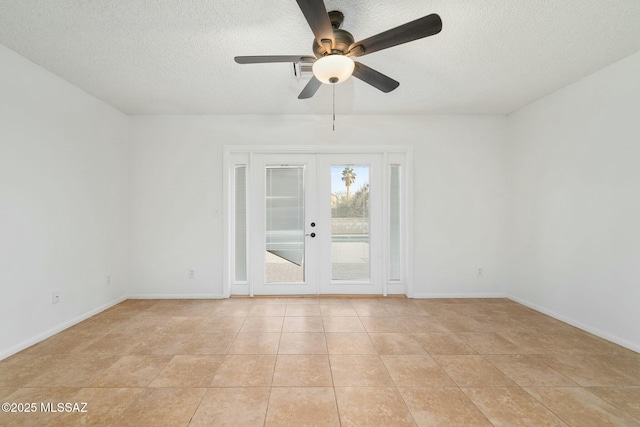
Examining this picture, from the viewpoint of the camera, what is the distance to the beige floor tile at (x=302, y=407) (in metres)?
1.65

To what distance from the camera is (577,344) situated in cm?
263

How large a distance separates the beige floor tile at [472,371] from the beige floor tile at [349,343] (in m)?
0.60

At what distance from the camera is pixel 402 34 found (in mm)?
1689

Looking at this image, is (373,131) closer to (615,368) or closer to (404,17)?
(404,17)

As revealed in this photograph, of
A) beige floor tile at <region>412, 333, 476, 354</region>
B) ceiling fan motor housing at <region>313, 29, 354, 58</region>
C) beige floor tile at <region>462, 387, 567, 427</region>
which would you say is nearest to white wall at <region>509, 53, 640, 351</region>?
beige floor tile at <region>412, 333, 476, 354</region>

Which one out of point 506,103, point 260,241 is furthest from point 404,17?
point 260,241

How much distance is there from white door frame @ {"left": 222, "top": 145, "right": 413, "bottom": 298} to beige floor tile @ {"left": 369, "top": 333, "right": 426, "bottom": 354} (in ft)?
4.34

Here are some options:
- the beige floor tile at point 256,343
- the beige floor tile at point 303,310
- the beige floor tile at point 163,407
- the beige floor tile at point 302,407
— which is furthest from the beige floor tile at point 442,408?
the beige floor tile at point 303,310

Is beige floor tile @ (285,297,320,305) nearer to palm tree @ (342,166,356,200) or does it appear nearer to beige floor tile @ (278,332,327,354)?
beige floor tile @ (278,332,327,354)

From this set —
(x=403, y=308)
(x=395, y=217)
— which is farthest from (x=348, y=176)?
(x=403, y=308)

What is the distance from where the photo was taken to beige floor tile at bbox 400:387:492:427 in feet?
5.42

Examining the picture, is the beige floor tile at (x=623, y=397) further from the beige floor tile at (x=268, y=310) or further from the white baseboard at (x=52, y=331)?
the white baseboard at (x=52, y=331)

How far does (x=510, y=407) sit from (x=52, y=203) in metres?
4.38

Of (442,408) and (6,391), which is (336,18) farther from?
(6,391)
